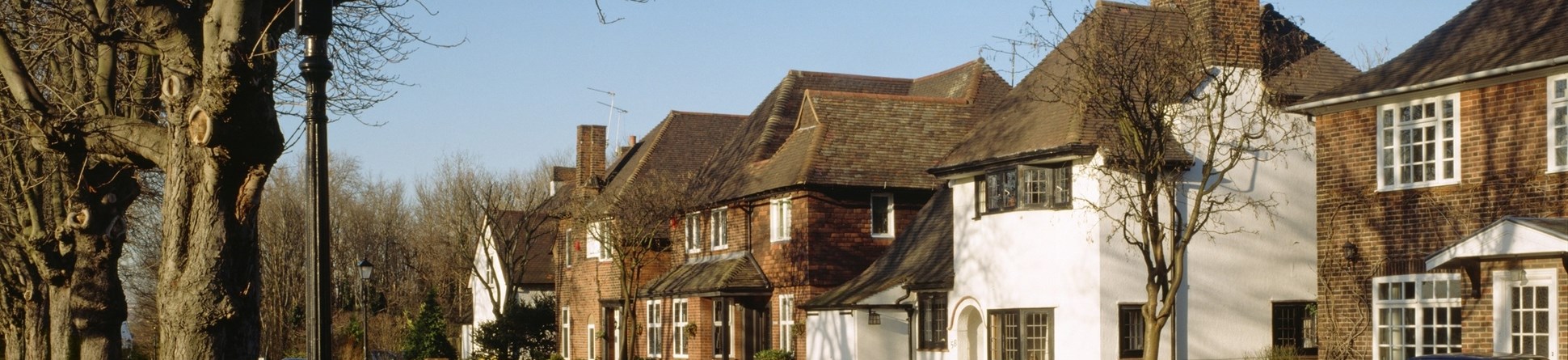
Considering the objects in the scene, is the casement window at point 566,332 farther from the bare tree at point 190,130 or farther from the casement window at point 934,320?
the bare tree at point 190,130

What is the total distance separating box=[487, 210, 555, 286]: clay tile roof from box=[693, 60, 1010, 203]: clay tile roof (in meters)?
17.7

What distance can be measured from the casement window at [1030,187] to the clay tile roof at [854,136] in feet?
23.1

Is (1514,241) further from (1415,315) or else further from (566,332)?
(566,332)

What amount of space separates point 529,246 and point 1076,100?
40.8 m

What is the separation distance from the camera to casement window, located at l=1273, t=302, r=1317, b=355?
27156mm

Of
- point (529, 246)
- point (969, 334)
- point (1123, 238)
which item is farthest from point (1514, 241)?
point (529, 246)

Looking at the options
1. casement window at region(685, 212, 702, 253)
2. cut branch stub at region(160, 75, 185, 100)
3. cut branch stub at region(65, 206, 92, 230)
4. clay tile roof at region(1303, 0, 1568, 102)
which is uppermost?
clay tile roof at region(1303, 0, 1568, 102)

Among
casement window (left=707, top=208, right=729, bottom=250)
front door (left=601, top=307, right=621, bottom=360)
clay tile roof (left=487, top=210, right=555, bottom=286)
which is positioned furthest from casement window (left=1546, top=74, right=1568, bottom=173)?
clay tile roof (left=487, top=210, right=555, bottom=286)

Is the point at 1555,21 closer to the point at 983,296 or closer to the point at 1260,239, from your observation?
the point at 1260,239

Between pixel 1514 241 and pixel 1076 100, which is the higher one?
pixel 1076 100

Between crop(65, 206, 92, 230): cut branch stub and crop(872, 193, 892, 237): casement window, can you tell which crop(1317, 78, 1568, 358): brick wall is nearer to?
crop(872, 193, 892, 237): casement window

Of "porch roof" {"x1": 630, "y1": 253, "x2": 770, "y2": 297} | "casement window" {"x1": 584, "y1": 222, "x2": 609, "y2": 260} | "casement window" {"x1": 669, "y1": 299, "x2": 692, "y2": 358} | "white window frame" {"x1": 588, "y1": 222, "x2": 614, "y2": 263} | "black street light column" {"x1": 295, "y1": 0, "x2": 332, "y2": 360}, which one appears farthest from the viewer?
"casement window" {"x1": 584, "y1": 222, "x2": 609, "y2": 260}

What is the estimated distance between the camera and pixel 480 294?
63094mm

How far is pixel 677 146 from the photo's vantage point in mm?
47719
